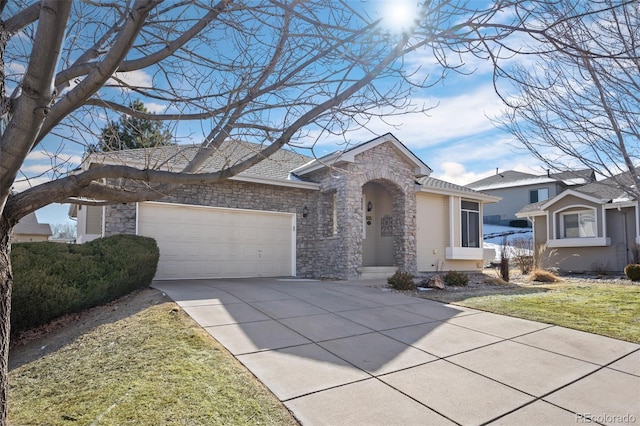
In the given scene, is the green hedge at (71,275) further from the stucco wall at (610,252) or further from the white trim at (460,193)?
the stucco wall at (610,252)

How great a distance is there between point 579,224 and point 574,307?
14177mm

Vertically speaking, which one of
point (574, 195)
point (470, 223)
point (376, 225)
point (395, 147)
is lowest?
point (376, 225)

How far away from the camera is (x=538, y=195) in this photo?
31.8m

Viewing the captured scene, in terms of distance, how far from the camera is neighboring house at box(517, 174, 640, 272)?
18.2 m

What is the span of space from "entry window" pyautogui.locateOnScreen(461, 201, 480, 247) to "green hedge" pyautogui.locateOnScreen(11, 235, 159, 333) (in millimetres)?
12393

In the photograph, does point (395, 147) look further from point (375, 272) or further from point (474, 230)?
point (474, 230)

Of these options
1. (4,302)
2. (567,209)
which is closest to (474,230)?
(567,209)

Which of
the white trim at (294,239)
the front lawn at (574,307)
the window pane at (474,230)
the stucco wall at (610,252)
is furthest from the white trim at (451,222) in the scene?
the white trim at (294,239)

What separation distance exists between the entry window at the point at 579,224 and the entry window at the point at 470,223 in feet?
20.9

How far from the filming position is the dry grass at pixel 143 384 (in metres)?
3.40

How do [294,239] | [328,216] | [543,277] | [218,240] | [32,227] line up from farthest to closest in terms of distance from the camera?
1. [32,227]
2. [543,277]
3. [328,216]
4. [294,239]
5. [218,240]

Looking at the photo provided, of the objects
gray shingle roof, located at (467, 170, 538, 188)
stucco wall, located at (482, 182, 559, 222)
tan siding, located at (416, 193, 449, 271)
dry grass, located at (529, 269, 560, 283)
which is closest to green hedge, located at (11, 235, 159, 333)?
tan siding, located at (416, 193, 449, 271)

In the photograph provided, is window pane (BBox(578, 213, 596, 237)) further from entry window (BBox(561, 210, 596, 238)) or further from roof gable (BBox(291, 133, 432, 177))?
roof gable (BBox(291, 133, 432, 177))

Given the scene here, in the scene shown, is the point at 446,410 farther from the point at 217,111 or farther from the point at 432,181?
the point at 432,181
